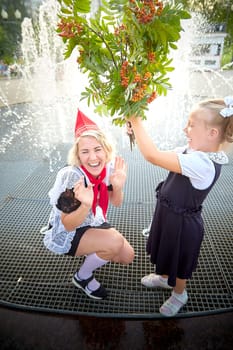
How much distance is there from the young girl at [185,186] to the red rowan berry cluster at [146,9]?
478mm

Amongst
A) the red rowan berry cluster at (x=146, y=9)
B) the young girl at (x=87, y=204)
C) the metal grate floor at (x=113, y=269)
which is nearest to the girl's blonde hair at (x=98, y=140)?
the young girl at (x=87, y=204)

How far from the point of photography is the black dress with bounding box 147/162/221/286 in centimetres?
159

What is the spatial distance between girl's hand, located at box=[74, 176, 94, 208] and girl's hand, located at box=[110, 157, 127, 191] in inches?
11.2

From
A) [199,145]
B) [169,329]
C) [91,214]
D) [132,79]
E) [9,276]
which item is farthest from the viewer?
[9,276]

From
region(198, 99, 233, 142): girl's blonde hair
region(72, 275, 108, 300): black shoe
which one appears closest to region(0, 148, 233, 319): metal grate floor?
region(72, 275, 108, 300): black shoe

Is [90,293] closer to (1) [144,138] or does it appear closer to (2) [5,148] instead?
(1) [144,138]

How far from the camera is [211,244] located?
7.80 ft

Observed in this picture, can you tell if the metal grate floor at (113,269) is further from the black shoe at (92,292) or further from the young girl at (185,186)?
the young girl at (185,186)

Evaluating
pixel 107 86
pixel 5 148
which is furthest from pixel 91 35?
pixel 5 148

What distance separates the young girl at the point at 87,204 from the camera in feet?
5.28

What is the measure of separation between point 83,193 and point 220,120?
0.87 meters

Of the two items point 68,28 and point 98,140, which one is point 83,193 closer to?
point 98,140

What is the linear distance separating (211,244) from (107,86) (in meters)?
1.73

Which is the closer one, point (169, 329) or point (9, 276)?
point (169, 329)
